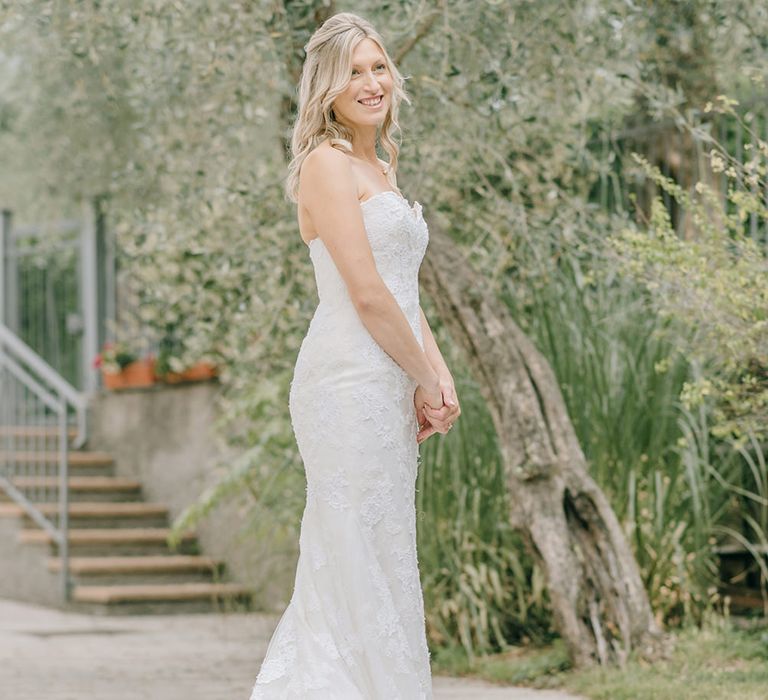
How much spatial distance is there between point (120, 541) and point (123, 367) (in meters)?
1.88

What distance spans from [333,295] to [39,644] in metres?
4.90

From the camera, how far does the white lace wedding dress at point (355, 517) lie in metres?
3.97

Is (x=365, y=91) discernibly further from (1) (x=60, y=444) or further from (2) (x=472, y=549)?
(1) (x=60, y=444)

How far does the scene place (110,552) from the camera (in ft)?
36.1

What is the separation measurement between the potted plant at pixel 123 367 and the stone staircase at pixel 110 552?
0.63 metres

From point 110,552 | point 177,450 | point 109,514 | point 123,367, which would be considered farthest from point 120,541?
point 123,367

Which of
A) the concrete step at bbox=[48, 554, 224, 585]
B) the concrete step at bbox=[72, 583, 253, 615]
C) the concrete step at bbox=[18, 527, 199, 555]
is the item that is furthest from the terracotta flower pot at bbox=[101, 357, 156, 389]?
the concrete step at bbox=[72, 583, 253, 615]

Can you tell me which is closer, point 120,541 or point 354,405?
point 354,405

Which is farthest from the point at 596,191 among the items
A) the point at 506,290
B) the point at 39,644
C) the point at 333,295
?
the point at 333,295

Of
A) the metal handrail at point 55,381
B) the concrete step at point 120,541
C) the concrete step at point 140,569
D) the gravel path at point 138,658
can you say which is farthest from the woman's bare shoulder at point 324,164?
the metal handrail at point 55,381

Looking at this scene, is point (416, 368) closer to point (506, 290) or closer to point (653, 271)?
point (653, 271)

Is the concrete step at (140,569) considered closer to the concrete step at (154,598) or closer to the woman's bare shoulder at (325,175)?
the concrete step at (154,598)

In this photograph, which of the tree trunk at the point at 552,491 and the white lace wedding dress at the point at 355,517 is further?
the tree trunk at the point at 552,491

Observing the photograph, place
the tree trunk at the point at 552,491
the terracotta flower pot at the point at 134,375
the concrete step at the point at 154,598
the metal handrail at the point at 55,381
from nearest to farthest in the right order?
the tree trunk at the point at 552,491
the concrete step at the point at 154,598
the metal handrail at the point at 55,381
the terracotta flower pot at the point at 134,375
